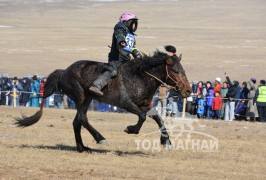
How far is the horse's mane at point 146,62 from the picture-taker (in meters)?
13.7

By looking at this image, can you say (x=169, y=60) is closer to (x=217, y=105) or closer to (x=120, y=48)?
(x=120, y=48)

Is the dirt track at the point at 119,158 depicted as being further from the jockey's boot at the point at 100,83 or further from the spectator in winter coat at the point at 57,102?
the spectator in winter coat at the point at 57,102

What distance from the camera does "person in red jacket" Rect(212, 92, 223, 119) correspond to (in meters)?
24.8

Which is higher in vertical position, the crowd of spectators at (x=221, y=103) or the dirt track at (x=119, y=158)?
the crowd of spectators at (x=221, y=103)

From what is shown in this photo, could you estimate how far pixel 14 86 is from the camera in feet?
97.7

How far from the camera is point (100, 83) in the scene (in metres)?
13.5

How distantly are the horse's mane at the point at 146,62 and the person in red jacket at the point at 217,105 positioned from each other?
441 inches

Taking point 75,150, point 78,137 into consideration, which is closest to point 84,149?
point 78,137

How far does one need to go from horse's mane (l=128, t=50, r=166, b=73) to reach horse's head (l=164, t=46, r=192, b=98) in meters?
0.16

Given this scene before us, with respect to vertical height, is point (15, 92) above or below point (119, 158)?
above

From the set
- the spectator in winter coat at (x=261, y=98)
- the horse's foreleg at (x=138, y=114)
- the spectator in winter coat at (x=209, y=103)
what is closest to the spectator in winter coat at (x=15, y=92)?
the spectator in winter coat at (x=209, y=103)

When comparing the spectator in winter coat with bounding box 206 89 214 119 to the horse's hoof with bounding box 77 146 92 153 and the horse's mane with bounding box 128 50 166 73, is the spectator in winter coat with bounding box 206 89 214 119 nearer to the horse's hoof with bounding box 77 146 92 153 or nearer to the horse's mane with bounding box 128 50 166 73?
the horse's mane with bounding box 128 50 166 73

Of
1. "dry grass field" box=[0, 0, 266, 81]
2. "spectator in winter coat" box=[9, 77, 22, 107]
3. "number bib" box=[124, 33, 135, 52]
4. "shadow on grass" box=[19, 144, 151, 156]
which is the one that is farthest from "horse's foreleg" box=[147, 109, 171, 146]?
"dry grass field" box=[0, 0, 266, 81]

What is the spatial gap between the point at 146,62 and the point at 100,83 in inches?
38.4
